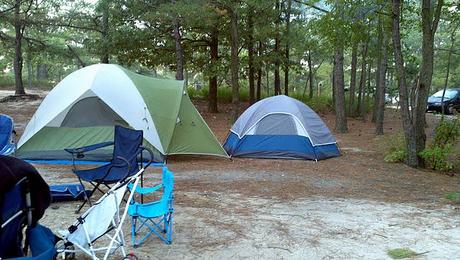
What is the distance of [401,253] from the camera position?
12.2ft

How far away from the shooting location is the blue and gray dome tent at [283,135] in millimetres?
8648

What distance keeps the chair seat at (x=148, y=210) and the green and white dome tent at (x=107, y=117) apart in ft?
11.7

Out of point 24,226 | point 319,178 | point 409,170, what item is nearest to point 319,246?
point 24,226

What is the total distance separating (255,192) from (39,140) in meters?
3.88

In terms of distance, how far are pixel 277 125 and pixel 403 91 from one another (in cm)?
235

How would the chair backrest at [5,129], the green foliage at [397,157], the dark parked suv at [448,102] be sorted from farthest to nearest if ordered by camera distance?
the dark parked suv at [448,102] → the green foliage at [397,157] → the chair backrest at [5,129]

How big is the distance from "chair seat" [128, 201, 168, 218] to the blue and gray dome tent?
495 cm

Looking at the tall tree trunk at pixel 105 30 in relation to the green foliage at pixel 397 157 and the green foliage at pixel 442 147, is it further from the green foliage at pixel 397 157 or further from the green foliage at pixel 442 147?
the green foliage at pixel 442 147

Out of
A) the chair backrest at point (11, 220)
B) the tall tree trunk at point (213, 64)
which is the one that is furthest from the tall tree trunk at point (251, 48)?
the chair backrest at point (11, 220)

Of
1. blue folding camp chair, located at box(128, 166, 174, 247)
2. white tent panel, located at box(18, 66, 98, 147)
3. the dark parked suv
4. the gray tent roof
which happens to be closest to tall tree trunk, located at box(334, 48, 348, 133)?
the gray tent roof

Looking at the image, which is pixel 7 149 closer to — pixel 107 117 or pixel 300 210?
pixel 107 117

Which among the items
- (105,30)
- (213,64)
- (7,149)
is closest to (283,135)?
(7,149)

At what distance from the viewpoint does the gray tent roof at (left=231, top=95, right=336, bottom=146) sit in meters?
8.74

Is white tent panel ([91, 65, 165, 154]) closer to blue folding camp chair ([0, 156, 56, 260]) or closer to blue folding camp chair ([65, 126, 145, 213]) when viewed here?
blue folding camp chair ([65, 126, 145, 213])
